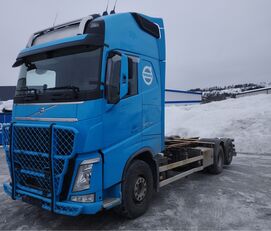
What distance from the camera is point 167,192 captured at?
6.99 meters

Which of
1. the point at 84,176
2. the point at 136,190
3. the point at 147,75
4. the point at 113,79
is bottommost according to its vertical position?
the point at 136,190

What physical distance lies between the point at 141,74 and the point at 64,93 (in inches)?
64.4

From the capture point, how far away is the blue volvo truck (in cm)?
427

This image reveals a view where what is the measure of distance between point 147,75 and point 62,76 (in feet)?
5.64

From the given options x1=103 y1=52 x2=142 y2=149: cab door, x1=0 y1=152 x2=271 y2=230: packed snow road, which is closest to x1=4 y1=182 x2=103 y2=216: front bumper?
x1=0 y1=152 x2=271 y2=230: packed snow road

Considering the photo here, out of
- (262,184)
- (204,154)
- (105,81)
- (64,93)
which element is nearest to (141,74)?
(105,81)

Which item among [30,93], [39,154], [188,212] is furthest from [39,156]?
[188,212]

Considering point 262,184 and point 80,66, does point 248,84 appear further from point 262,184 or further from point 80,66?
point 80,66

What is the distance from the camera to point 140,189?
208 inches

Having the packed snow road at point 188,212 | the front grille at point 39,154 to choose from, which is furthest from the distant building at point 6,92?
the front grille at point 39,154

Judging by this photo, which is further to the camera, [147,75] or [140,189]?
[147,75]

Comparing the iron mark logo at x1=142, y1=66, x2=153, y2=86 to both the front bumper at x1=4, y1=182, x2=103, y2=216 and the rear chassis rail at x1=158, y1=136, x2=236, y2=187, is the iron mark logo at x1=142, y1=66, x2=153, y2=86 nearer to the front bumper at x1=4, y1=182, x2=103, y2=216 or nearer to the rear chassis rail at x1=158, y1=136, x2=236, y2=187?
the rear chassis rail at x1=158, y1=136, x2=236, y2=187

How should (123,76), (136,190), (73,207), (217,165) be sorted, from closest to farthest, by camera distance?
(73,207) → (123,76) → (136,190) → (217,165)

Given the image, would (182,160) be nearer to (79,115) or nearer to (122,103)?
(122,103)
